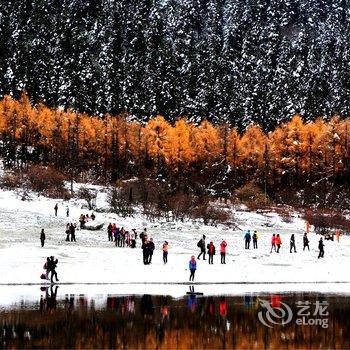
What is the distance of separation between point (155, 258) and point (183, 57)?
124333 millimetres

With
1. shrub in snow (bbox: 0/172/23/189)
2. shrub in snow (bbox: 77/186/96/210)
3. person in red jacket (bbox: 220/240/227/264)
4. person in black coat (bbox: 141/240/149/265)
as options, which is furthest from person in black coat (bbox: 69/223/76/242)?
shrub in snow (bbox: 0/172/23/189)

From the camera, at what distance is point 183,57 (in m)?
164

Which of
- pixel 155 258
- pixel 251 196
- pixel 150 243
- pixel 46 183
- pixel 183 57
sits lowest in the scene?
→ pixel 155 258

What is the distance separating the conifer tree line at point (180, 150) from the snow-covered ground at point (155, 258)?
42793 mm

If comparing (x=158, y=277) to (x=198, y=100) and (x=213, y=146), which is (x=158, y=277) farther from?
(x=198, y=100)

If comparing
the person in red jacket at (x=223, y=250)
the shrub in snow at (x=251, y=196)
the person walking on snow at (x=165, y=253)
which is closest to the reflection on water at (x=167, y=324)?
the person walking on snow at (x=165, y=253)

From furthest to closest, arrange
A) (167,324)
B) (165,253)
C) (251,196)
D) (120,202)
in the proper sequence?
(251,196), (120,202), (165,253), (167,324)

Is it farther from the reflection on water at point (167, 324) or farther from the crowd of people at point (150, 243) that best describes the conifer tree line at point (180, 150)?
the reflection on water at point (167, 324)

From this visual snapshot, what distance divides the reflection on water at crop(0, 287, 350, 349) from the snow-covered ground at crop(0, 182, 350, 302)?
4.82 meters

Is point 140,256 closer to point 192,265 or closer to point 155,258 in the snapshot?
point 155,258

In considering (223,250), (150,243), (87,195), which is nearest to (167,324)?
(150,243)

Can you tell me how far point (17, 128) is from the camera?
364 ft

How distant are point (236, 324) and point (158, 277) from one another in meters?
16.1

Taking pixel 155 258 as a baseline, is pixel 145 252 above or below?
above
